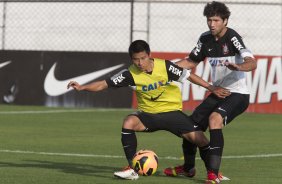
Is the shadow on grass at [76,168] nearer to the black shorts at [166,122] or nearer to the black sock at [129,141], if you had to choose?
the black sock at [129,141]

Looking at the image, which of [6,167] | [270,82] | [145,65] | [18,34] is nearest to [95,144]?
[6,167]

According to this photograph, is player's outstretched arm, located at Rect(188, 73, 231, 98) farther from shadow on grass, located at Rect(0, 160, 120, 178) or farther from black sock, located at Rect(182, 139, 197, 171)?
shadow on grass, located at Rect(0, 160, 120, 178)

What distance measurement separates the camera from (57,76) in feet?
79.4

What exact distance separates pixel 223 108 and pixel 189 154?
0.89m

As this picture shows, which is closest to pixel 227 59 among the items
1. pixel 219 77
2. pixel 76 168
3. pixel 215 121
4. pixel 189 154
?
pixel 219 77

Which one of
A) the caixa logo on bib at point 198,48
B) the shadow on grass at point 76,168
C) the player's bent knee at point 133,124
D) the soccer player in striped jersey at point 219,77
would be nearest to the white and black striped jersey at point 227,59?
the soccer player in striped jersey at point 219,77

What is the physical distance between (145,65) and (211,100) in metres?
0.93

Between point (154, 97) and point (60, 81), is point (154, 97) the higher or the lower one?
the higher one

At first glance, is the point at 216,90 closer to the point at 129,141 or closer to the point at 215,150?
the point at 215,150

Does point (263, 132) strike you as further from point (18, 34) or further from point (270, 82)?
point (18, 34)

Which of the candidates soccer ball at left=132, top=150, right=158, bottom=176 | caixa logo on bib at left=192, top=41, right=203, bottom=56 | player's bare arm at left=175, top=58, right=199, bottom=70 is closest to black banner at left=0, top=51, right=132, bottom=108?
player's bare arm at left=175, top=58, right=199, bottom=70

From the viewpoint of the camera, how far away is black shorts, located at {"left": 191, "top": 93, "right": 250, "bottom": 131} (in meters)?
11.9

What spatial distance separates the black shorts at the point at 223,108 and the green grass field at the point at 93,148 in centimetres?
68

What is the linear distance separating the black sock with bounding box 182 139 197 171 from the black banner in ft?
37.7
